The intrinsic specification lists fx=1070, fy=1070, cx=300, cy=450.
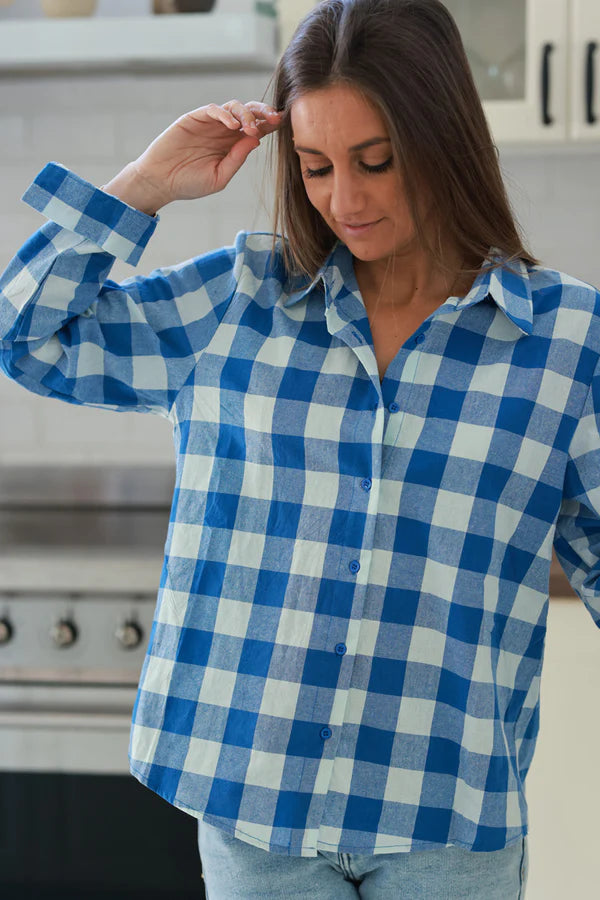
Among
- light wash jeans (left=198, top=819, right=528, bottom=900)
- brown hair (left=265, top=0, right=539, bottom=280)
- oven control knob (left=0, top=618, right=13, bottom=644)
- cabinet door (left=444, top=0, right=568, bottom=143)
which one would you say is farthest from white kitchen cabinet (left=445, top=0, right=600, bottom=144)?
light wash jeans (left=198, top=819, right=528, bottom=900)

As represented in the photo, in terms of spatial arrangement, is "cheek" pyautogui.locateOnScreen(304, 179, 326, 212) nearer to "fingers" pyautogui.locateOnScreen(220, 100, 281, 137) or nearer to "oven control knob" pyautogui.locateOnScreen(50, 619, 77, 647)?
"fingers" pyautogui.locateOnScreen(220, 100, 281, 137)

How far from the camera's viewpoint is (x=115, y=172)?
2.36m

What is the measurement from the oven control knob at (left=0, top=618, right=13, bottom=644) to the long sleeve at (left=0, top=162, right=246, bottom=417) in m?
0.87

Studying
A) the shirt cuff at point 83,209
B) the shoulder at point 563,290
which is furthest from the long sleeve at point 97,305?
the shoulder at point 563,290

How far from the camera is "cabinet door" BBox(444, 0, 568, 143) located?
1.89 metres

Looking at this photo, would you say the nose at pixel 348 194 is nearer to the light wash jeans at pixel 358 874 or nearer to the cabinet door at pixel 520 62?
the light wash jeans at pixel 358 874

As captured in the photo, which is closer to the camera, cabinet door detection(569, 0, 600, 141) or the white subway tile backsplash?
cabinet door detection(569, 0, 600, 141)

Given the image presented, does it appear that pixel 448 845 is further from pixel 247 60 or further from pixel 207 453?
pixel 247 60

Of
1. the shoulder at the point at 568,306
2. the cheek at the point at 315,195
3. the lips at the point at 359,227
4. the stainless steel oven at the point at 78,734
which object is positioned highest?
the cheek at the point at 315,195

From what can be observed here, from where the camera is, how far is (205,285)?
1.04m

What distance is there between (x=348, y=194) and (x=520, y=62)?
3.84 feet

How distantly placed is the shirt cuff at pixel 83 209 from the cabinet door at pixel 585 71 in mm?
1190

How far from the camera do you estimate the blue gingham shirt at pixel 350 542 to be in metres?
0.94

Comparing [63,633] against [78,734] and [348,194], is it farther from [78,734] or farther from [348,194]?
[348,194]
